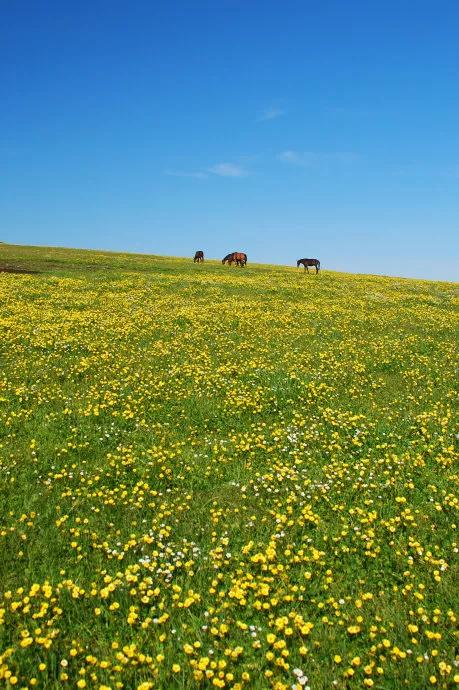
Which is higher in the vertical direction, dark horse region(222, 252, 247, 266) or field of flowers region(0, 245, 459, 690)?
dark horse region(222, 252, 247, 266)

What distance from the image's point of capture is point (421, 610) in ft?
20.9

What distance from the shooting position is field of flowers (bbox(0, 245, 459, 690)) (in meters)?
5.82

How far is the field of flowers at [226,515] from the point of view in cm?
582

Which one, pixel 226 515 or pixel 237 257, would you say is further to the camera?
pixel 237 257

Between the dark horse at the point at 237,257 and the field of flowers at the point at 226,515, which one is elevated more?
the dark horse at the point at 237,257

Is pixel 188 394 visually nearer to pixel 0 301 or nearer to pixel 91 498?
pixel 91 498

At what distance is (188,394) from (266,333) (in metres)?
8.44

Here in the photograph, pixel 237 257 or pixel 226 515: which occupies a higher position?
pixel 237 257

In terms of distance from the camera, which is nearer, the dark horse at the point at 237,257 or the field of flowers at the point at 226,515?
the field of flowers at the point at 226,515

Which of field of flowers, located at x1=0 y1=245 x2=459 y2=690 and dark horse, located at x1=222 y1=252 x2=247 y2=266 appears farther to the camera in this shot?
dark horse, located at x1=222 y1=252 x2=247 y2=266

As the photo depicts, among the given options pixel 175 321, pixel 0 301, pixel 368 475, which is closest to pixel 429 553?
pixel 368 475

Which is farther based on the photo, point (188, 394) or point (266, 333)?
point (266, 333)

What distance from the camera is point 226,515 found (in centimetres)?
877

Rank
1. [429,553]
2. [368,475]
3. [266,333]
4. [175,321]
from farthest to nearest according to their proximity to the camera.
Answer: [175,321]
[266,333]
[368,475]
[429,553]
